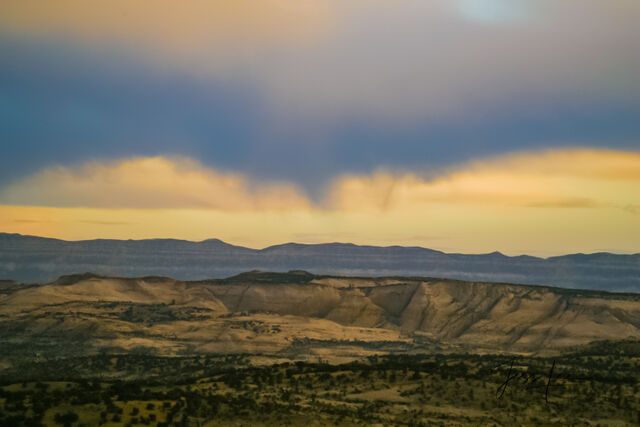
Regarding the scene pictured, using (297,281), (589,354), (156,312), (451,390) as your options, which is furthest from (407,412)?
(297,281)

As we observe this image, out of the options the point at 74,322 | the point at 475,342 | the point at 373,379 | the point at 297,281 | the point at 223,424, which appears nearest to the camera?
the point at 223,424

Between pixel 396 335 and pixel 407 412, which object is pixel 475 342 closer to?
pixel 396 335

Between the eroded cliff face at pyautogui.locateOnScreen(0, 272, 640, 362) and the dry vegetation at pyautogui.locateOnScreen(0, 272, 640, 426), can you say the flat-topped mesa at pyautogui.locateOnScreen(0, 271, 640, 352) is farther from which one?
the dry vegetation at pyautogui.locateOnScreen(0, 272, 640, 426)

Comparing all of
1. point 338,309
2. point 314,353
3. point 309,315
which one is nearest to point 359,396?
point 314,353

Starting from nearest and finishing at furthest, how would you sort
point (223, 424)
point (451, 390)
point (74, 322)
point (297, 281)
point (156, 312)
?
point (223, 424)
point (451, 390)
point (74, 322)
point (156, 312)
point (297, 281)

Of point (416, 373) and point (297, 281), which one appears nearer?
point (416, 373)

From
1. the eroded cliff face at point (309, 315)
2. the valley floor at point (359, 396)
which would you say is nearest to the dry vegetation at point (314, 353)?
the valley floor at point (359, 396)

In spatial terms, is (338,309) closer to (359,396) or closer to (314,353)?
(314,353)

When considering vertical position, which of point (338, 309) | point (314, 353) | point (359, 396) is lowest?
point (314, 353)
